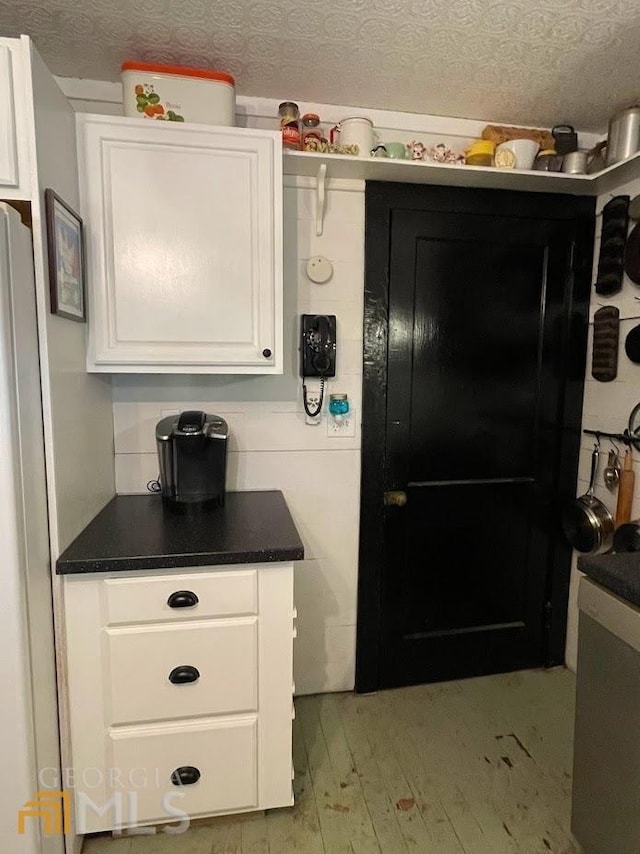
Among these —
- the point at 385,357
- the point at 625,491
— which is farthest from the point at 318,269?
the point at 625,491

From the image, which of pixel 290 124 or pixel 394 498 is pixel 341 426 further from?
pixel 290 124

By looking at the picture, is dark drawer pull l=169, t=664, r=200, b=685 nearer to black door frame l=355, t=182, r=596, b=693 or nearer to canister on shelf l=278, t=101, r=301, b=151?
black door frame l=355, t=182, r=596, b=693

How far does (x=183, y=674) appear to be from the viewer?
1.40m

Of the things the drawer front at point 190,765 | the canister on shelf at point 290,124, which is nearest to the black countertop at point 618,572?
the drawer front at point 190,765

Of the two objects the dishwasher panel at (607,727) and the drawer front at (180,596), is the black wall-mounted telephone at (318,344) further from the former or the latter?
the dishwasher panel at (607,727)

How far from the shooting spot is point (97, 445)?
1664mm

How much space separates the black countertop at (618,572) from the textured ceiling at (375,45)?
1457 millimetres

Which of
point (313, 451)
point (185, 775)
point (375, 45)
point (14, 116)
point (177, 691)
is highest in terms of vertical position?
point (375, 45)

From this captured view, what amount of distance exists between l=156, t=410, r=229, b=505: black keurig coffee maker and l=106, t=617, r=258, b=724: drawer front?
1.51 ft

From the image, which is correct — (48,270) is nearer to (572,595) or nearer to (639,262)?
(639,262)

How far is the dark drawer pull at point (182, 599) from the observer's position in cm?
137

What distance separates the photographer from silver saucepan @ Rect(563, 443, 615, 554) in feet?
6.64

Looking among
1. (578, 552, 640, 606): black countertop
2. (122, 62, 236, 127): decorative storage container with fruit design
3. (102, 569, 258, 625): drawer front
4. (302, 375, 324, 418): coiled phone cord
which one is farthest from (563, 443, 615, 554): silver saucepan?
(122, 62, 236, 127): decorative storage container with fruit design

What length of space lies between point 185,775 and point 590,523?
1736mm
